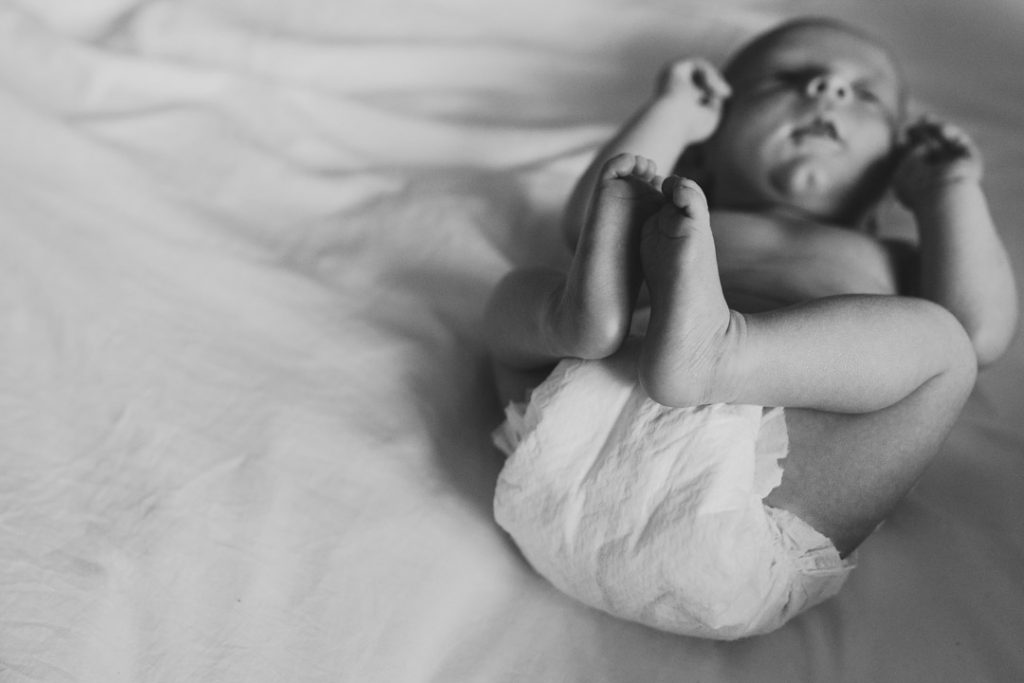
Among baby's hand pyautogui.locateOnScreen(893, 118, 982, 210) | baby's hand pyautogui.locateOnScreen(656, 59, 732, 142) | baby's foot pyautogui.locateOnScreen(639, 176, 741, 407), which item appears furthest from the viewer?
baby's hand pyautogui.locateOnScreen(656, 59, 732, 142)

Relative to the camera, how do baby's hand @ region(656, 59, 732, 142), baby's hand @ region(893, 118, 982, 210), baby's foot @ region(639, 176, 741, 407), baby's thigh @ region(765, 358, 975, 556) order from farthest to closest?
baby's hand @ region(656, 59, 732, 142)
baby's hand @ region(893, 118, 982, 210)
baby's thigh @ region(765, 358, 975, 556)
baby's foot @ region(639, 176, 741, 407)

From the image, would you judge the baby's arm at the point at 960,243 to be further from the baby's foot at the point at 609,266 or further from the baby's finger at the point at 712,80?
the baby's foot at the point at 609,266

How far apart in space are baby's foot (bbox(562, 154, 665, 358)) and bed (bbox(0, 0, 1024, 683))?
0.24m

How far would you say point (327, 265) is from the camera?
1.21 meters

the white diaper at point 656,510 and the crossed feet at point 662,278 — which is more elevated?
the crossed feet at point 662,278

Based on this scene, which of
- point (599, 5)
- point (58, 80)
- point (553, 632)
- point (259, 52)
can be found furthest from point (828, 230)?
point (58, 80)

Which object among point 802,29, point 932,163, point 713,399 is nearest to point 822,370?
point 713,399

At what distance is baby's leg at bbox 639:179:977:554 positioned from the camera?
792 mm

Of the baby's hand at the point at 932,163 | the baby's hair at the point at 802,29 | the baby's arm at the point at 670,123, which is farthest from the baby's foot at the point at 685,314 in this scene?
the baby's hair at the point at 802,29

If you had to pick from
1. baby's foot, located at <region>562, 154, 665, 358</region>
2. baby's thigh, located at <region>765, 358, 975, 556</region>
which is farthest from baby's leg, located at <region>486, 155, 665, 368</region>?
baby's thigh, located at <region>765, 358, 975, 556</region>

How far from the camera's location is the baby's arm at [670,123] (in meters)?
1.18

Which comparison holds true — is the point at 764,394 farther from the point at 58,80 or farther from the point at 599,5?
the point at 58,80

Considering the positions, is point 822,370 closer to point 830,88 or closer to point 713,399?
point 713,399

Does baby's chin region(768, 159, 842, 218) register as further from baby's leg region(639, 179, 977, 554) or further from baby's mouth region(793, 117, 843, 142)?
baby's leg region(639, 179, 977, 554)
